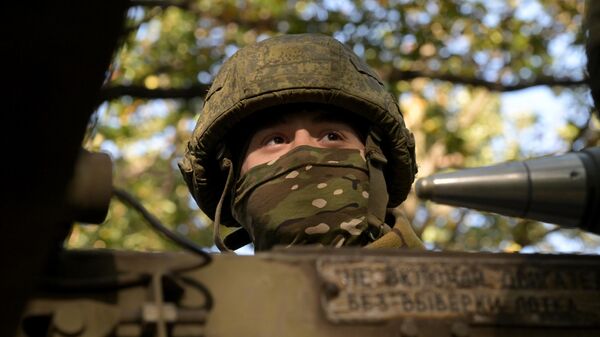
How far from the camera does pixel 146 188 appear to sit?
1588 centimetres

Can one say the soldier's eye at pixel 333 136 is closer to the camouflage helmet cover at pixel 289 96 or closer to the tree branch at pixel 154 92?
the camouflage helmet cover at pixel 289 96

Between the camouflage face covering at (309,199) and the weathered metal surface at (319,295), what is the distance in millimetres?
1570

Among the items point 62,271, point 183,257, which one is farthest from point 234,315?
point 62,271

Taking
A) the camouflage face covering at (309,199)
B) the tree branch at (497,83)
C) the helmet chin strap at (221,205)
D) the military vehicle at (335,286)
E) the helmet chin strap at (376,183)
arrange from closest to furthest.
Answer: the military vehicle at (335,286)
the camouflage face covering at (309,199)
the helmet chin strap at (376,183)
the helmet chin strap at (221,205)
the tree branch at (497,83)

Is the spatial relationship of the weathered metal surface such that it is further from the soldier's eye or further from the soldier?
the soldier's eye

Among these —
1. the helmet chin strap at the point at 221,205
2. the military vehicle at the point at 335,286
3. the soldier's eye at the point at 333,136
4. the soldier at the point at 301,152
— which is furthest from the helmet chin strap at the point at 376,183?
the military vehicle at the point at 335,286

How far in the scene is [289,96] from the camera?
5.25 meters

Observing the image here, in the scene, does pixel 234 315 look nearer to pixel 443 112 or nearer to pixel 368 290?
pixel 368 290

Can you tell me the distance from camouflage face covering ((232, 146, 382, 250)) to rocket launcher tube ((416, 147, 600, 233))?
1.53m

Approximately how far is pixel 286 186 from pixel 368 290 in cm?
188

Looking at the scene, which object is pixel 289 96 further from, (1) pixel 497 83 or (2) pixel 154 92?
(1) pixel 497 83

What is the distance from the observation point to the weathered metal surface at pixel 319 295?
2936mm

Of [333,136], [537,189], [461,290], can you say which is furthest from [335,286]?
[333,136]

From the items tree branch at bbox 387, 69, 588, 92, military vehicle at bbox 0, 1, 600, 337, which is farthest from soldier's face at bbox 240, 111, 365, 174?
tree branch at bbox 387, 69, 588, 92
